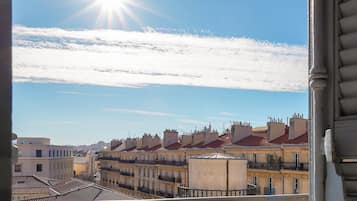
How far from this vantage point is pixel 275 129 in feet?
28.6

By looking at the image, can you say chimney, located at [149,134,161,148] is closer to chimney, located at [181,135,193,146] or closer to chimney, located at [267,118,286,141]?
chimney, located at [181,135,193,146]

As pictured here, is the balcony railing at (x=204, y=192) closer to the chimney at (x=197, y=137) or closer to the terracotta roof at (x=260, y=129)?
the chimney at (x=197, y=137)

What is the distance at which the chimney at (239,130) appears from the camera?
28.9ft

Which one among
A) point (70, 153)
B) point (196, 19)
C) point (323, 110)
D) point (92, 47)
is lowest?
point (70, 153)

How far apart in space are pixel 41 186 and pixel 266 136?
6960 millimetres

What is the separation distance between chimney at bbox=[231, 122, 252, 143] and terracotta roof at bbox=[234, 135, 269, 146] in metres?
0.12

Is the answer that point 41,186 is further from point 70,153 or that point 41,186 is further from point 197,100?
point 197,100

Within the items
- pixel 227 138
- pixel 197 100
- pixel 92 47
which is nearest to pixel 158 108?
pixel 197 100

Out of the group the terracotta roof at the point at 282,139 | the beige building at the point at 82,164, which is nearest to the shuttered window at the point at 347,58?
the beige building at the point at 82,164

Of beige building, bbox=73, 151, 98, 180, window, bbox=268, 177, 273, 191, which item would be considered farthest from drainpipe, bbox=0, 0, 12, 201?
window, bbox=268, 177, 273, 191

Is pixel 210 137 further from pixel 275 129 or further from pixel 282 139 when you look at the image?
pixel 282 139

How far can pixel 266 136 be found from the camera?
9094mm

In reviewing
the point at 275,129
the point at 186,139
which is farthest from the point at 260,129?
the point at 186,139

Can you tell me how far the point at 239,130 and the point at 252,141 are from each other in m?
0.43
